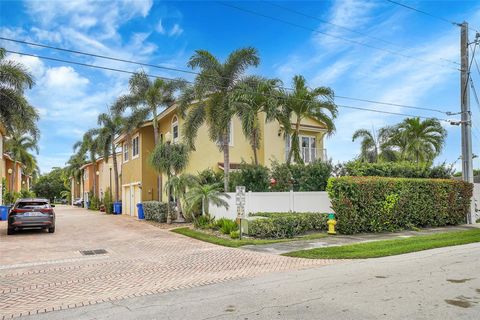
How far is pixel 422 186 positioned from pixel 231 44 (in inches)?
449

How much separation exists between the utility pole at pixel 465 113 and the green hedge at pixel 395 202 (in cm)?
68

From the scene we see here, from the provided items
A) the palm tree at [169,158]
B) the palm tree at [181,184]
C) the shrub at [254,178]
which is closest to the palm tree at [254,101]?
the shrub at [254,178]

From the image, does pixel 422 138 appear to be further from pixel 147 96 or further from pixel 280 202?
pixel 147 96

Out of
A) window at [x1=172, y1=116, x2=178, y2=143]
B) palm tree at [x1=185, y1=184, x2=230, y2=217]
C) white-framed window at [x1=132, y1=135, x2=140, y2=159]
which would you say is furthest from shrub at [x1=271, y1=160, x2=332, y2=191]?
white-framed window at [x1=132, y1=135, x2=140, y2=159]

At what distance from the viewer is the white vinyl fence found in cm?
1623

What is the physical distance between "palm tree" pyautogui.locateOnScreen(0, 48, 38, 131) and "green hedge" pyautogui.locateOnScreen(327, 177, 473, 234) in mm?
14214

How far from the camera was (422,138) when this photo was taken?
2888cm

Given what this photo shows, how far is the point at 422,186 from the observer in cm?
1802

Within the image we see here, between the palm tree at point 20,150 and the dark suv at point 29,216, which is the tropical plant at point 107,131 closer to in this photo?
the palm tree at point 20,150

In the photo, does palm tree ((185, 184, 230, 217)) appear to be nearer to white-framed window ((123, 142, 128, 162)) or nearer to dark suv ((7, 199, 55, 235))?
dark suv ((7, 199, 55, 235))

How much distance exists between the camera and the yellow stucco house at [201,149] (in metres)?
22.5

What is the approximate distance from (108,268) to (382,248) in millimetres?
7957

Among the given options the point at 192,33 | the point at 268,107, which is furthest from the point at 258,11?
the point at 268,107

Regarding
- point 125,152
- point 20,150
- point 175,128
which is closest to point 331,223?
point 175,128
